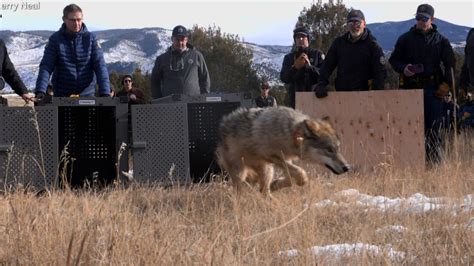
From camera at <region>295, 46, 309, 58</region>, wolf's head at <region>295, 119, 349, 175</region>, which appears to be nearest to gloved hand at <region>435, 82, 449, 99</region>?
camera at <region>295, 46, 309, 58</region>

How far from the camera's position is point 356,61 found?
9852 mm

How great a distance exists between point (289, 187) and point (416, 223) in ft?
7.87

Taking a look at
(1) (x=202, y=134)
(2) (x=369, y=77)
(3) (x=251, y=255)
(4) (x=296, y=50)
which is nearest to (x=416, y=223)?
(3) (x=251, y=255)

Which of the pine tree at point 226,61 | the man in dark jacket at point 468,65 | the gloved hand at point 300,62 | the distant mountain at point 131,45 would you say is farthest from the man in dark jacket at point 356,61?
the distant mountain at point 131,45

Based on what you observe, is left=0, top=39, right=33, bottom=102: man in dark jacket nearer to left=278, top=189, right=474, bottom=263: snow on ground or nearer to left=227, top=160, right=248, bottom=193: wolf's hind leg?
left=227, top=160, right=248, bottom=193: wolf's hind leg

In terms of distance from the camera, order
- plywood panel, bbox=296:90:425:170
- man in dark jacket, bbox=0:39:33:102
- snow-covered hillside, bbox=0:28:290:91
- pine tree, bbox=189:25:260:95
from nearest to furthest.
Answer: man in dark jacket, bbox=0:39:33:102 → plywood panel, bbox=296:90:425:170 → pine tree, bbox=189:25:260:95 → snow-covered hillside, bbox=0:28:290:91

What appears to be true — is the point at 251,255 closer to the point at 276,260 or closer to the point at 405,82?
the point at 276,260

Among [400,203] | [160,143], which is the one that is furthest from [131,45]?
[400,203]

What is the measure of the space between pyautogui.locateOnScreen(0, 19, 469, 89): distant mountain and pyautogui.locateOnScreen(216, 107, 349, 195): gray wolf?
64.9 metres

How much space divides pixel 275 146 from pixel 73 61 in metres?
2.96

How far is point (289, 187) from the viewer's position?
7.84 m

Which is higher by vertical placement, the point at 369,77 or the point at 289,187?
the point at 369,77

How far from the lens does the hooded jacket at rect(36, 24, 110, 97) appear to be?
8.81 m

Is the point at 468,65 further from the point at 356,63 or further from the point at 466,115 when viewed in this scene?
the point at 466,115
